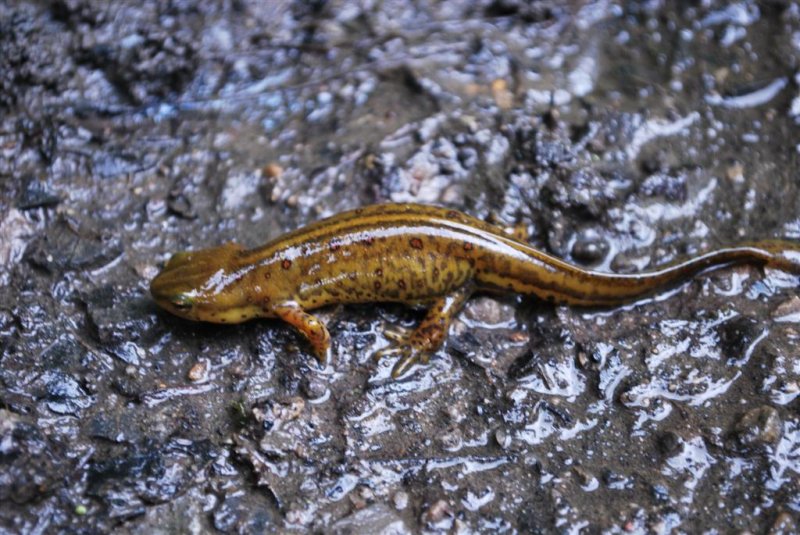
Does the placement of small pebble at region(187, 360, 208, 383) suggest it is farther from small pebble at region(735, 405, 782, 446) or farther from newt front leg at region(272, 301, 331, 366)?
small pebble at region(735, 405, 782, 446)

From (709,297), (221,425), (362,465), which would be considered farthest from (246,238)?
(709,297)

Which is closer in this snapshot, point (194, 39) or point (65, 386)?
point (65, 386)

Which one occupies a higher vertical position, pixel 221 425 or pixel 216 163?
pixel 216 163

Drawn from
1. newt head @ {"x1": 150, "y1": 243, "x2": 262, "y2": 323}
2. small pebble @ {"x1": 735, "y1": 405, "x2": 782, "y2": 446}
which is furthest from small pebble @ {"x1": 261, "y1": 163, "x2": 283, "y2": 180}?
small pebble @ {"x1": 735, "y1": 405, "x2": 782, "y2": 446}

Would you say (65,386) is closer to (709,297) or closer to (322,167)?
(322,167)

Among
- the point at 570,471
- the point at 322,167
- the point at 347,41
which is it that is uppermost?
the point at 347,41

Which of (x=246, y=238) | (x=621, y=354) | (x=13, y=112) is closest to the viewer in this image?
(x=621, y=354)

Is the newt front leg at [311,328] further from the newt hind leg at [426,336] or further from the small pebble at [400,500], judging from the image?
the small pebble at [400,500]
